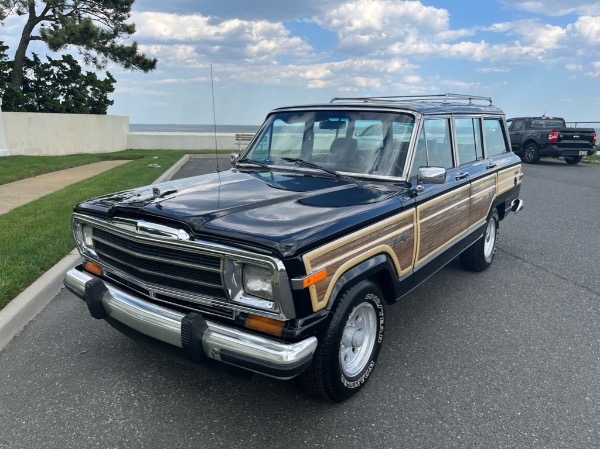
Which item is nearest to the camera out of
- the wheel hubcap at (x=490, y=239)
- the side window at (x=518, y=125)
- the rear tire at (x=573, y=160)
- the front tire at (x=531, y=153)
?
the wheel hubcap at (x=490, y=239)

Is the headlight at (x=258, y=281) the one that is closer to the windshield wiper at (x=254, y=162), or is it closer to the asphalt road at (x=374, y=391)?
the asphalt road at (x=374, y=391)

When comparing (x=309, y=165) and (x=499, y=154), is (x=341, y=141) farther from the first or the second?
Answer: (x=499, y=154)

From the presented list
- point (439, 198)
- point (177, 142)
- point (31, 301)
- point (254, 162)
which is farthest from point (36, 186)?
point (177, 142)

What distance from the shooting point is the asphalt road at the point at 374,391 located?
108 inches

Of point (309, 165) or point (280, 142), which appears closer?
point (309, 165)

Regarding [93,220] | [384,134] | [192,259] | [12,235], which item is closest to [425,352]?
[384,134]

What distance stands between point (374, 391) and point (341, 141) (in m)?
2.07

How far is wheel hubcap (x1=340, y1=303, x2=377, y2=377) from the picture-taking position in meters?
3.10

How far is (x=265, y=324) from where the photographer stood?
262 centimetres

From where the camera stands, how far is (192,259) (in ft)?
8.83

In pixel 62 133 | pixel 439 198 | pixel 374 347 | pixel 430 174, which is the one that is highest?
pixel 62 133

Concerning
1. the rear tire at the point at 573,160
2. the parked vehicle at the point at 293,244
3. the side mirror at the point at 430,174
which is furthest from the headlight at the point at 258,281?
the rear tire at the point at 573,160

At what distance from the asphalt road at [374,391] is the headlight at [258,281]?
864 millimetres

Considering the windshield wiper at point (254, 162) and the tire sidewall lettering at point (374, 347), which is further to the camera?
the windshield wiper at point (254, 162)
